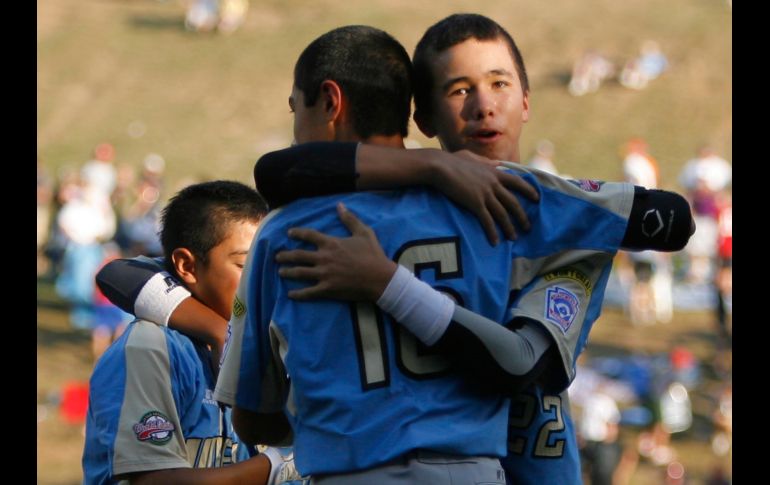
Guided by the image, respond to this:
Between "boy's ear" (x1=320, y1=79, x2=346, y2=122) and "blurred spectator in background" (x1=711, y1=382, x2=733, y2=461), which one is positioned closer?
"boy's ear" (x1=320, y1=79, x2=346, y2=122)

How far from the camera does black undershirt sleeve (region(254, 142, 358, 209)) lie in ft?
8.79

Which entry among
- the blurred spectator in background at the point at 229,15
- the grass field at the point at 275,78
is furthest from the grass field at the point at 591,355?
the blurred spectator in background at the point at 229,15

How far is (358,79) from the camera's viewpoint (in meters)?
2.77

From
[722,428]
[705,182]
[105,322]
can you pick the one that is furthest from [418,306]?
[705,182]

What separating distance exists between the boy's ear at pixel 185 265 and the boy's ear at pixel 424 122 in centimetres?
79

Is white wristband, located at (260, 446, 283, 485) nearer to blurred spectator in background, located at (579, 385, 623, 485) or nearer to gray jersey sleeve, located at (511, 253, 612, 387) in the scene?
gray jersey sleeve, located at (511, 253, 612, 387)

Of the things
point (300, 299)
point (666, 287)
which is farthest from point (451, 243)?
point (666, 287)

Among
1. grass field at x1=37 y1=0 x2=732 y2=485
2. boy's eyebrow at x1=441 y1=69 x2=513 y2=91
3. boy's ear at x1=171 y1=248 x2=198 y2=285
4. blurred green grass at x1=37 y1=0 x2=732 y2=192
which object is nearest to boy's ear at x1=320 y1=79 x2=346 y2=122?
boy's eyebrow at x1=441 y1=69 x2=513 y2=91

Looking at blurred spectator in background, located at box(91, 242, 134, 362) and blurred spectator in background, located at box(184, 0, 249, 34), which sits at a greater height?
blurred spectator in background, located at box(184, 0, 249, 34)

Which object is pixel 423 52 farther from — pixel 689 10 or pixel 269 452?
pixel 689 10

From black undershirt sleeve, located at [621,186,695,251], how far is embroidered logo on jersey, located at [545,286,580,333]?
0.16 meters

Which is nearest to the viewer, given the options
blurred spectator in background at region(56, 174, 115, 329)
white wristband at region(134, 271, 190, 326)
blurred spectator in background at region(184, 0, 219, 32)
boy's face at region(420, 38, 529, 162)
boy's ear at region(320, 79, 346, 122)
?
boy's ear at region(320, 79, 346, 122)

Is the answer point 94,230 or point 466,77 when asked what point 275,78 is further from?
point 466,77
